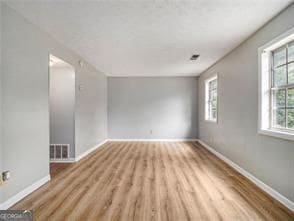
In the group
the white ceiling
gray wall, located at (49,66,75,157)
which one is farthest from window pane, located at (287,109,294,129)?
gray wall, located at (49,66,75,157)

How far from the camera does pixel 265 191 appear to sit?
260 cm

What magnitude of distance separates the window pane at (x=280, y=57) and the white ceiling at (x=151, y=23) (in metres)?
0.47

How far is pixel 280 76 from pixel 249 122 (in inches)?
34.9

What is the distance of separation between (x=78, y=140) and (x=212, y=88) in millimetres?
4090

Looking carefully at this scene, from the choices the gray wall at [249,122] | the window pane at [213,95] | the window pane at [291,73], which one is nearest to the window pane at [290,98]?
the window pane at [291,73]

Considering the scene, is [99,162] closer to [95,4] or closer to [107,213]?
[107,213]

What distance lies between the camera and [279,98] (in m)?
2.58

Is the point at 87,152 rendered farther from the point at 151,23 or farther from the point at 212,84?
the point at 212,84

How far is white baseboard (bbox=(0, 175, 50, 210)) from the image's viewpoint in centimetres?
216

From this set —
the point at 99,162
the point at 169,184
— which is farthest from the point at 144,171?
the point at 99,162

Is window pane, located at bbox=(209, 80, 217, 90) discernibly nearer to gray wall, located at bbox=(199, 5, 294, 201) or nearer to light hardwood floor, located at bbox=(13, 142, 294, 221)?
gray wall, located at bbox=(199, 5, 294, 201)

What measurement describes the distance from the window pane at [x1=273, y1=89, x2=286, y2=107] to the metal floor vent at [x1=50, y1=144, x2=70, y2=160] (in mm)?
4042

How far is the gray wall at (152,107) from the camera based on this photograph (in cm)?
694

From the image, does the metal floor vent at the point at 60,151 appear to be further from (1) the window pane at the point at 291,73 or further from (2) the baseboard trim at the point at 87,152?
(1) the window pane at the point at 291,73
